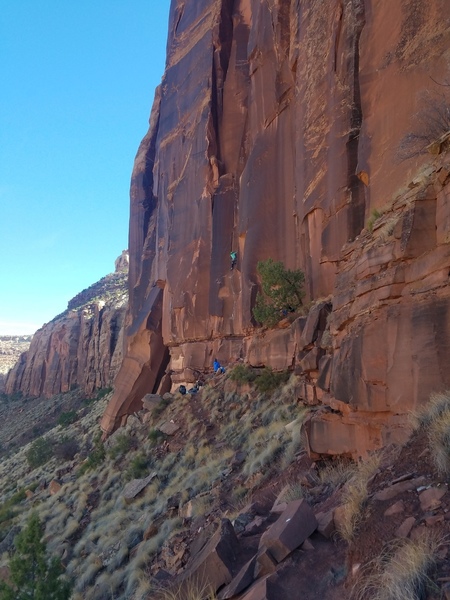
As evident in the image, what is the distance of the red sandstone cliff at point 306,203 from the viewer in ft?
21.3

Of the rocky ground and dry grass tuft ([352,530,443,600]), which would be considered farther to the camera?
the rocky ground

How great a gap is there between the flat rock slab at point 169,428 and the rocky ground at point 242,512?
6cm

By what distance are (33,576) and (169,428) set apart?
10.1 metres

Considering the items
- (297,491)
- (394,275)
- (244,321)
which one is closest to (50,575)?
(297,491)

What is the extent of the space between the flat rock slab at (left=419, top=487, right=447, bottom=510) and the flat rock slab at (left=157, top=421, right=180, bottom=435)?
14.6m

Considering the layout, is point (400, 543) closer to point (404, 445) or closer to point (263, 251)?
point (404, 445)

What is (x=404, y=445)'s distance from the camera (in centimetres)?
512

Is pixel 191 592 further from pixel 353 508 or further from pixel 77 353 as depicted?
pixel 77 353

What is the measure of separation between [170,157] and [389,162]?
20.8 metres

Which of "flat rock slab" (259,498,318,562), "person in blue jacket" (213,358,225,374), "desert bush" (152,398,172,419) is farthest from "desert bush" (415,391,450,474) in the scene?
"desert bush" (152,398,172,419)

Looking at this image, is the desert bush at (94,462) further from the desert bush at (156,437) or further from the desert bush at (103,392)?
the desert bush at (103,392)

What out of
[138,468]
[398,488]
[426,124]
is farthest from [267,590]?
[138,468]

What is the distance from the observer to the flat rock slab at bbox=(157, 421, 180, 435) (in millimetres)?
17703

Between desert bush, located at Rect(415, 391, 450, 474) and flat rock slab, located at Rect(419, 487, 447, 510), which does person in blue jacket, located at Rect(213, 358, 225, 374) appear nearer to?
desert bush, located at Rect(415, 391, 450, 474)
